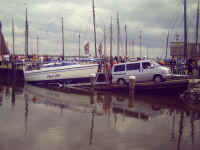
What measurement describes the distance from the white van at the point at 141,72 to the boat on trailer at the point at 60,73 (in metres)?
3.04

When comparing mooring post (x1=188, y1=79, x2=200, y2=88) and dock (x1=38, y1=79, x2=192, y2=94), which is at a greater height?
mooring post (x1=188, y1=79, x2=200, y2=88)

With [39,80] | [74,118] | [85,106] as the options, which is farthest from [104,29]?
[74,118]

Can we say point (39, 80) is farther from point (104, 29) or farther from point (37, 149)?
point (37, 149)

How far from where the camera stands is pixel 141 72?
17.1 m

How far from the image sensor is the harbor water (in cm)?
677

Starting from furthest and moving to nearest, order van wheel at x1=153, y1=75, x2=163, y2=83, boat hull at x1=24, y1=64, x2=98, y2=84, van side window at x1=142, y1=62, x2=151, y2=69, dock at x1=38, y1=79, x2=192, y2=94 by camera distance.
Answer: boat hull at x1=24, y1=64, x2=98, y2=84 → van side window at x1=142, y1=62, x2=151, y2=69 → van wheel at x1=153, y1=75, x2=163, y2=83 → dock at x1=38, y1=79, x2=192, y2=94

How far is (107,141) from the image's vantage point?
7055 mm

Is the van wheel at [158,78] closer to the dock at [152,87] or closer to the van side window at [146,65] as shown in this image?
the dock at [152,87]

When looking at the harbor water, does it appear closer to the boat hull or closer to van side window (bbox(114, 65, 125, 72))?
van side window (bbox(114, 65, 125, 72))

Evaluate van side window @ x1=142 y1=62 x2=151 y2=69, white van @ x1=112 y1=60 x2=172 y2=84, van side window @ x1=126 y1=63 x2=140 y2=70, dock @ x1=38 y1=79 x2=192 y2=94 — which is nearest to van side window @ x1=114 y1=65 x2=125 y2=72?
white van @ x1=112 y1=60 x2=172 y2=84

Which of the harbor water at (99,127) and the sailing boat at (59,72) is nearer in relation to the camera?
the harbor water at (99,127)

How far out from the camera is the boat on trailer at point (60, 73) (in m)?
20.4

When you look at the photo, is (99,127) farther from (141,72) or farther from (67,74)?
(67,74)

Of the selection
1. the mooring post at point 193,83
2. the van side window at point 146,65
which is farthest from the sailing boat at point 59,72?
the mooring post at point 193,83
